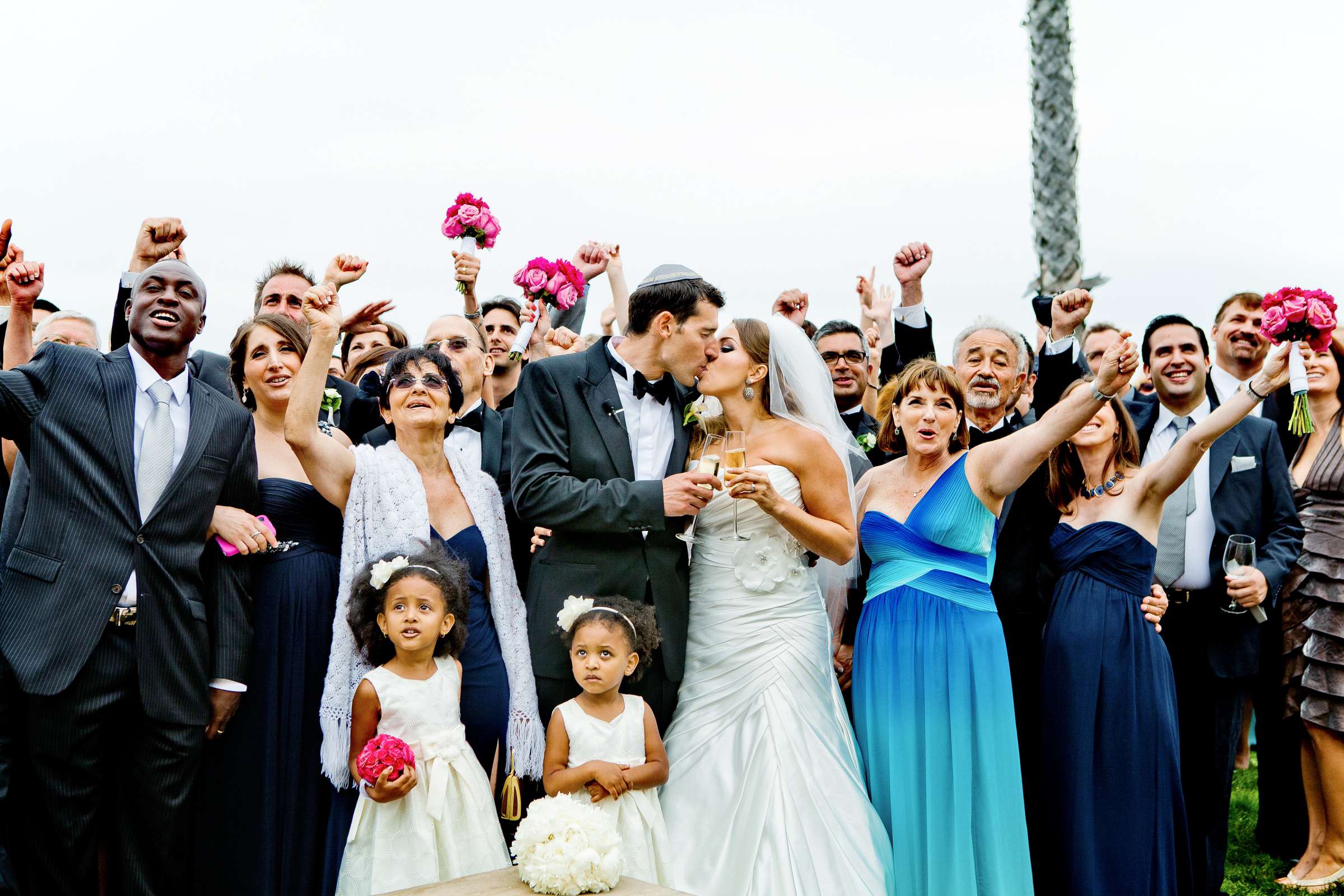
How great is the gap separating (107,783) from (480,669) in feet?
4.64

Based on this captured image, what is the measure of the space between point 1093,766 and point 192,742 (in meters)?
3.82

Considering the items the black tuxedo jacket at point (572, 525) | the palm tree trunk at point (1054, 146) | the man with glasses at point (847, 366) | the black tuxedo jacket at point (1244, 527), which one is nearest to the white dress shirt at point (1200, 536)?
the black tuxedo jacket at point (1244, 527)

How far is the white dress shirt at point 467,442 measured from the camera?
16.6 feet

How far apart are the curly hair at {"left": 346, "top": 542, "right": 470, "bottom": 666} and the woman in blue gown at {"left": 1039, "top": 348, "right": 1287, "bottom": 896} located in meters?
2.71

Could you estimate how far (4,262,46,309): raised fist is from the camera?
16.1ft

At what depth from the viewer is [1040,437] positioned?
4699mm

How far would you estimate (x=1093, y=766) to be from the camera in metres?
5.18

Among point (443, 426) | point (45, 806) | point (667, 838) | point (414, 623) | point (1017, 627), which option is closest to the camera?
point (45, 806)

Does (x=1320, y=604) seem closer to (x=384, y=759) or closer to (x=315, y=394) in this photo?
(x=384, y=759)

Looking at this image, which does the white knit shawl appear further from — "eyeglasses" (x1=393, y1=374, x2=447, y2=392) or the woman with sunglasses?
"eyeglasses" (x1=393, y1=374, x2=447, y2=392)

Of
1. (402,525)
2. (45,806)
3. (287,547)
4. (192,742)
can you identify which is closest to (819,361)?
(402,525)

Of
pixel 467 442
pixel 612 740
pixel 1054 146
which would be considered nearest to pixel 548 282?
pixel 467 442

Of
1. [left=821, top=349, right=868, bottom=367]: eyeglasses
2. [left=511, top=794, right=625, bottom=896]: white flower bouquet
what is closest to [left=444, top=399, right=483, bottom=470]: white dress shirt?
[left=511, top=794, right=625, bottom=896]: white flower bouquet

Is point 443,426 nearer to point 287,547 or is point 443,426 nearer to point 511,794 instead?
point 287,547
